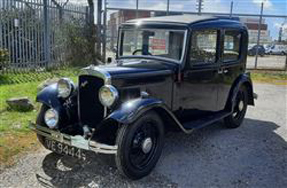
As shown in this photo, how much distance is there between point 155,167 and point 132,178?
490mm

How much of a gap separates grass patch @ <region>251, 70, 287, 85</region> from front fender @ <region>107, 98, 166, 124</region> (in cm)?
875

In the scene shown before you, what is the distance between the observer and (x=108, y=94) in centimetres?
343

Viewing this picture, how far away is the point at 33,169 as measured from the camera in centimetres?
370

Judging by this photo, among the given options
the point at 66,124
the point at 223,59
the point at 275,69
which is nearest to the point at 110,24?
the point at 275,69

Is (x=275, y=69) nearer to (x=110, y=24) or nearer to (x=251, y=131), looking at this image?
(x=110, y=24)

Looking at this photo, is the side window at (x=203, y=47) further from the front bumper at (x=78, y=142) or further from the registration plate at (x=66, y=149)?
the registration plate at (x=66, y=149)

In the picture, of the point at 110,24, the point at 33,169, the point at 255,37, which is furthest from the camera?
the point at 255,37

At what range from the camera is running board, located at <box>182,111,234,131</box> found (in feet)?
14.3

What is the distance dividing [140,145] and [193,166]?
84cm

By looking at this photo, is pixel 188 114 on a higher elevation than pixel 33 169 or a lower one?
higher

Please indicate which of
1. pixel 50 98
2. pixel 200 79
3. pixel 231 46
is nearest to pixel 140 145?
pixel 50 98

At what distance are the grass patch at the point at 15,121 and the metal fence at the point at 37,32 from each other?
3.04 feet

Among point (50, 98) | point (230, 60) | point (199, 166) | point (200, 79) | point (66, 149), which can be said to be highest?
point (230, 60)

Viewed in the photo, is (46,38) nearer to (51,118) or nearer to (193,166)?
(51,118)
